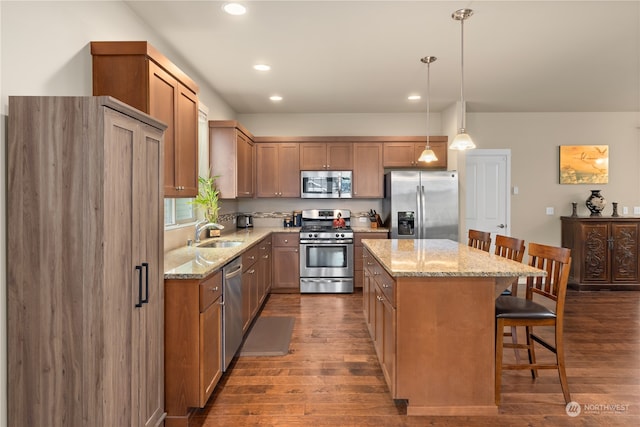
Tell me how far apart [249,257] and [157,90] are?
1.80m

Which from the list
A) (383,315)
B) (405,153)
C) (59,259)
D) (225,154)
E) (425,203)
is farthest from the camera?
(405,153)

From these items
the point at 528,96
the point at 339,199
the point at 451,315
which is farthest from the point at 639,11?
the point at 339,199

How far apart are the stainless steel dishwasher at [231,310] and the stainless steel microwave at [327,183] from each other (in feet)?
8.32

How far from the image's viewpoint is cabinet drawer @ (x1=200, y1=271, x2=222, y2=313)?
2.15 metres

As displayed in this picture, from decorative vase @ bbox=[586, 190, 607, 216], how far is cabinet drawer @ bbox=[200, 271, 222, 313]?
18.8 ft

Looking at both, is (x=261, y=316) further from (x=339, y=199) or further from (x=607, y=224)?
(x=607, y=224)

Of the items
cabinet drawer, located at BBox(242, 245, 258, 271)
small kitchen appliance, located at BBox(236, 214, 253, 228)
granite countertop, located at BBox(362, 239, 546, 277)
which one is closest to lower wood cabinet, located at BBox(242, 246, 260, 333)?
cabinet drawer, located at BBox(242, 245, 258, 271)

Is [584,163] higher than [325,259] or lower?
higher

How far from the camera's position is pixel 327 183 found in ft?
17.9

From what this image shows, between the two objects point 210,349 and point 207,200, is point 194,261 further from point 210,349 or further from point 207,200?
point 207,200

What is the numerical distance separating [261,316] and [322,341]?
1028mm

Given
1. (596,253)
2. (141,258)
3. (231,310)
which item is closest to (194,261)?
(231,310)

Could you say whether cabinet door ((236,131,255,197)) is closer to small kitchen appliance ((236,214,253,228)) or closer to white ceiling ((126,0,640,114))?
small kitchen appliance ((236,214,253,228))

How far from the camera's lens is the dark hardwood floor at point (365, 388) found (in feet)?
7.08
